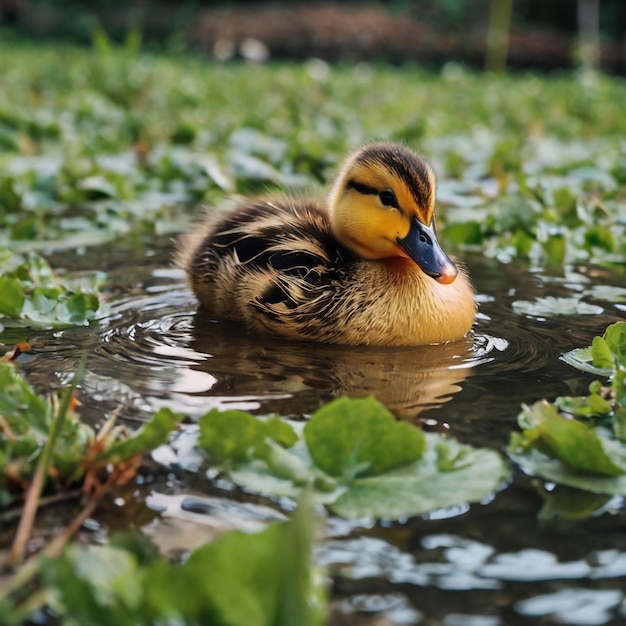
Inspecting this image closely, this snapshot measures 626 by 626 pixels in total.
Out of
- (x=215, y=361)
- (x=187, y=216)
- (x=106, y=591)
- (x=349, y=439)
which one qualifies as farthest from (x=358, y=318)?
(x=187, y=216)

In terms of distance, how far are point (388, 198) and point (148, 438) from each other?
5.63ft

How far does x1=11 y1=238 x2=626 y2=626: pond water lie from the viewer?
6.49 ft

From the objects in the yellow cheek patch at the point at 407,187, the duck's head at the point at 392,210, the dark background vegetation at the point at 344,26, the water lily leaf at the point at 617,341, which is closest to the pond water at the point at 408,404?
the water lily leaf at the point at 617,341

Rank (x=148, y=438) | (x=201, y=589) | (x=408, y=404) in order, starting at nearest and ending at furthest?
(x=201, y=589) → (x=148, y=438) → (x=408, y=404)

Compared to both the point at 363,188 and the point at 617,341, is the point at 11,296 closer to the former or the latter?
the point at 363,188

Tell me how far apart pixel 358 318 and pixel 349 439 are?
126 centimetres

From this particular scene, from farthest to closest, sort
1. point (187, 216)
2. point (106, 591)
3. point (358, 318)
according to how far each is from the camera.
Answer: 1. point (187, 216)
2. point (358, 318)
3. point (106, 591)

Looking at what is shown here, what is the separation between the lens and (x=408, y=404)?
2.98 metres

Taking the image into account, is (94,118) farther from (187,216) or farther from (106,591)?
(106,591)

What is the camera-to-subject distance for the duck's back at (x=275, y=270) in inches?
145

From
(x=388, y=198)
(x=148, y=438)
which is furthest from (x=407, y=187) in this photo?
(x=148, y=438)

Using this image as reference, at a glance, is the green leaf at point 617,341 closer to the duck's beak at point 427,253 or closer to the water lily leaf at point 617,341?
the water lily leaf at point 617,341

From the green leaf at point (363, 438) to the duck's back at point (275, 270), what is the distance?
125cm

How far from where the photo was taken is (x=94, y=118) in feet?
29.3
